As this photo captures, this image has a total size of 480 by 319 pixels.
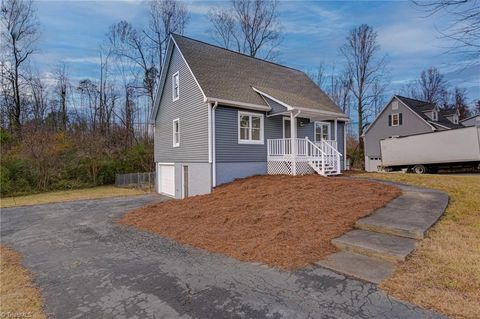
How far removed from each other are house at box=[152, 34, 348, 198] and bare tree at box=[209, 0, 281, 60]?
1264cm

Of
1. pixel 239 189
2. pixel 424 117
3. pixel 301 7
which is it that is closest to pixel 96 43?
pixel 301 7

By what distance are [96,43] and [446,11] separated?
31994 mm

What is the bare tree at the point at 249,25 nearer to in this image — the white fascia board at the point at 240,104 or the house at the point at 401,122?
the house at the point at 401,122

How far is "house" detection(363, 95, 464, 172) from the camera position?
92.0ft

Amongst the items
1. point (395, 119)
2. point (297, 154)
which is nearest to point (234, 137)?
point (297, 154)

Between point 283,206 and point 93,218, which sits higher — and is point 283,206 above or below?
above

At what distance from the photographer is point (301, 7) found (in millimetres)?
12188

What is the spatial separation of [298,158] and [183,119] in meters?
6.07

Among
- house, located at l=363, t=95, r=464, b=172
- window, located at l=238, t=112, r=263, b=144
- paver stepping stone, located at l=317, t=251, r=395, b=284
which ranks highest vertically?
house, located at l=363, t=95, r=464, b=172

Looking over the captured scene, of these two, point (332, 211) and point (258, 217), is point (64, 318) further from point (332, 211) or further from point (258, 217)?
point (332, 211)

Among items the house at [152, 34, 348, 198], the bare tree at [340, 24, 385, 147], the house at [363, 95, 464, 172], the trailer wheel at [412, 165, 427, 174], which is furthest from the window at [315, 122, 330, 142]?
the bare tree at [340, 24, 385, 147]

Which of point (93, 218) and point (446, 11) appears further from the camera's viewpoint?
point (93, 218)

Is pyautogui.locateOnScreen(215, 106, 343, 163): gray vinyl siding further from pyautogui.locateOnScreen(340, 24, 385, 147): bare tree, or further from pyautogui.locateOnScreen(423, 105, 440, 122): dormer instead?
pyautogui.locateOnScreen(340, 24, 385, 147): bare tree

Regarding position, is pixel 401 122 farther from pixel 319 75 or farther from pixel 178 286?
pixel 178 286
